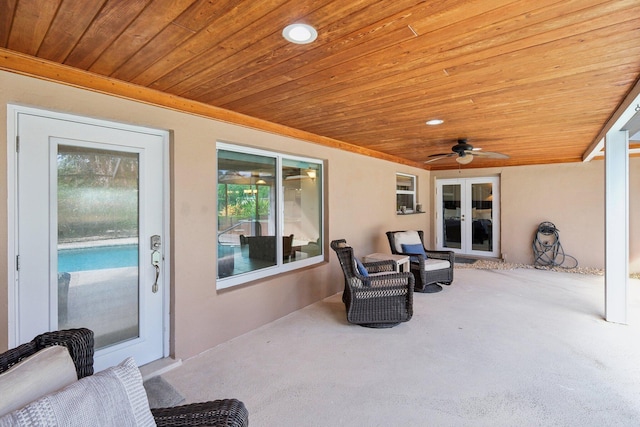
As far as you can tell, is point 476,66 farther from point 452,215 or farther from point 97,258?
point 452,215

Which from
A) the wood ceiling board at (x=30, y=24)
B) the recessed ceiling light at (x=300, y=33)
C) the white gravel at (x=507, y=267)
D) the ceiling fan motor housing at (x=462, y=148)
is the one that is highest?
the wood ceiling board at (x=30, y=24)

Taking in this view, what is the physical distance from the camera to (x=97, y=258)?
2516 mm

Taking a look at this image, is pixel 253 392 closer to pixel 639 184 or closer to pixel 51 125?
pixel 51 125

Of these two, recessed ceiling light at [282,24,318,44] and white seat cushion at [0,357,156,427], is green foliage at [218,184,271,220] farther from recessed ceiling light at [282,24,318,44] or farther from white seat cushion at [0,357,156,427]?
white seat cushion at [0,357,156,427]

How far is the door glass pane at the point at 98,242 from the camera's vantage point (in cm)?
236

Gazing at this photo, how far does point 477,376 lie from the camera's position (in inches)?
103

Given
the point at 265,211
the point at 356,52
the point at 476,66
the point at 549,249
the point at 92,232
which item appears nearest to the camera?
the point at 356,52

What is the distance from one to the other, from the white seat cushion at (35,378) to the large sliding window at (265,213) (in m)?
2.16

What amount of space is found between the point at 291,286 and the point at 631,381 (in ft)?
10.4

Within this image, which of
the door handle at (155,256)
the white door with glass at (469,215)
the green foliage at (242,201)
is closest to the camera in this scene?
the door handle at (155,256)

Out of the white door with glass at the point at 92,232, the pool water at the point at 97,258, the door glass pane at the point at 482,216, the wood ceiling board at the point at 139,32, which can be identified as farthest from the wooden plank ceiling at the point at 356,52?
the door glass pane at the point at 482,216

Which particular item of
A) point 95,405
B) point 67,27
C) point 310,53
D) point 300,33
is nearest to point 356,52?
point 310,53

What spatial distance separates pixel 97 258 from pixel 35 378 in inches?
64.1

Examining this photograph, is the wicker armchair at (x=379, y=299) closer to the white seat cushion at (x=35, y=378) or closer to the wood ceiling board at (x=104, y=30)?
the white seat cushion at (x=35, y=378)
